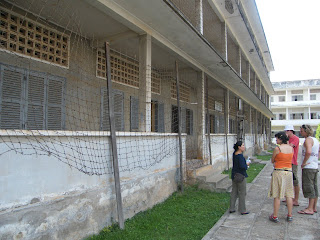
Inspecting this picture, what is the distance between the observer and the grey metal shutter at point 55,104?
5133 millimetres

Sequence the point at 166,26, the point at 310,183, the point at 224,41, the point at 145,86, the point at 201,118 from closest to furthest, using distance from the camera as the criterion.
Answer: the point at 310,183 → the point at 145,86 → the point at 166,26 → the point at 201,118 → the point at 224,41

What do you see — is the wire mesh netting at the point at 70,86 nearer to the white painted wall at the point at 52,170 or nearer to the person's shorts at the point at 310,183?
the white painted wall at the point at 52,170

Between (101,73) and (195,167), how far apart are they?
3500 millimetres

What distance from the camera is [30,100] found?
4.82m

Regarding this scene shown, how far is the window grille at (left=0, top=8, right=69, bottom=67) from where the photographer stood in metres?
4.43

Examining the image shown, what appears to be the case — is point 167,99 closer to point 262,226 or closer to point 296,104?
point 262,226

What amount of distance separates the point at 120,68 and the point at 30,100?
2.77 m

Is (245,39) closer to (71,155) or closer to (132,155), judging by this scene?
(132,155)

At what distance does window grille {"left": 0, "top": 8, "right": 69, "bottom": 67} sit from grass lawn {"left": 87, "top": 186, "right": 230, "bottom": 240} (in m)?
3.55

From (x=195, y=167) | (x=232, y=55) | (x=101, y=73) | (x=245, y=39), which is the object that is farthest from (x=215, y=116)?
(x=101, y=73)

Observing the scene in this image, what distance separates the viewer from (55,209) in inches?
117

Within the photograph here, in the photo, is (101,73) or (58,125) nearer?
(58,125)

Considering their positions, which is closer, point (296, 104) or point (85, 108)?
point (85, 108)

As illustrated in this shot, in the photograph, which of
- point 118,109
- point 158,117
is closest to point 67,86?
point 118,109
